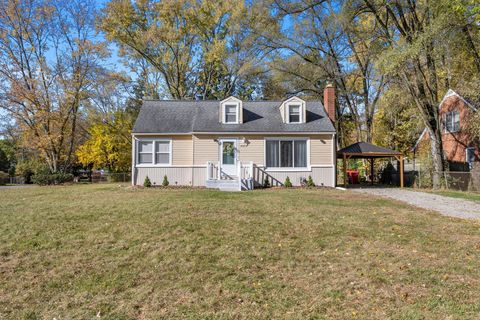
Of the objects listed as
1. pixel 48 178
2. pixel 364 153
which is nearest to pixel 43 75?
pixel 48 178

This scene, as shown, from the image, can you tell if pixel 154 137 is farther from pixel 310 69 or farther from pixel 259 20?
pixel 310 69

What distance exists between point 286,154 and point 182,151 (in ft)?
18.1

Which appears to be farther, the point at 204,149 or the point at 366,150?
the point at 366,150

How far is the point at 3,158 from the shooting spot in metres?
41.0

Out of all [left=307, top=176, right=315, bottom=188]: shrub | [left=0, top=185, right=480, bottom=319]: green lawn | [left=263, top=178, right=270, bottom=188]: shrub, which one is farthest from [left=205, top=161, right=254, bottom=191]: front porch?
[left=0, top=185, right=480, bottom=319]: green lawn

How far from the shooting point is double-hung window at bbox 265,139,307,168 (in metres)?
17.1

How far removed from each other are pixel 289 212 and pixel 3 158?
44952mm

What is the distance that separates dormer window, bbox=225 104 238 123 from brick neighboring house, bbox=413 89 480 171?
1301cm

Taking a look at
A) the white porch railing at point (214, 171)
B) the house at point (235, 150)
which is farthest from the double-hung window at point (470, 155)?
the white porch railing at point (214, 171)

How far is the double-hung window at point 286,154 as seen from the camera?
1709 cm

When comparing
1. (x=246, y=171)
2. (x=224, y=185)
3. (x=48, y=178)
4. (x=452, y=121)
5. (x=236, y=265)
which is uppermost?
(x=452, y=121)

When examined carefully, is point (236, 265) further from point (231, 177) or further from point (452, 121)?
point (452, 121)

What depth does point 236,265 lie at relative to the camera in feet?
16.3

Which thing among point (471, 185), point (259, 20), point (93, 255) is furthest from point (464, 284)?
point (259, 20)
